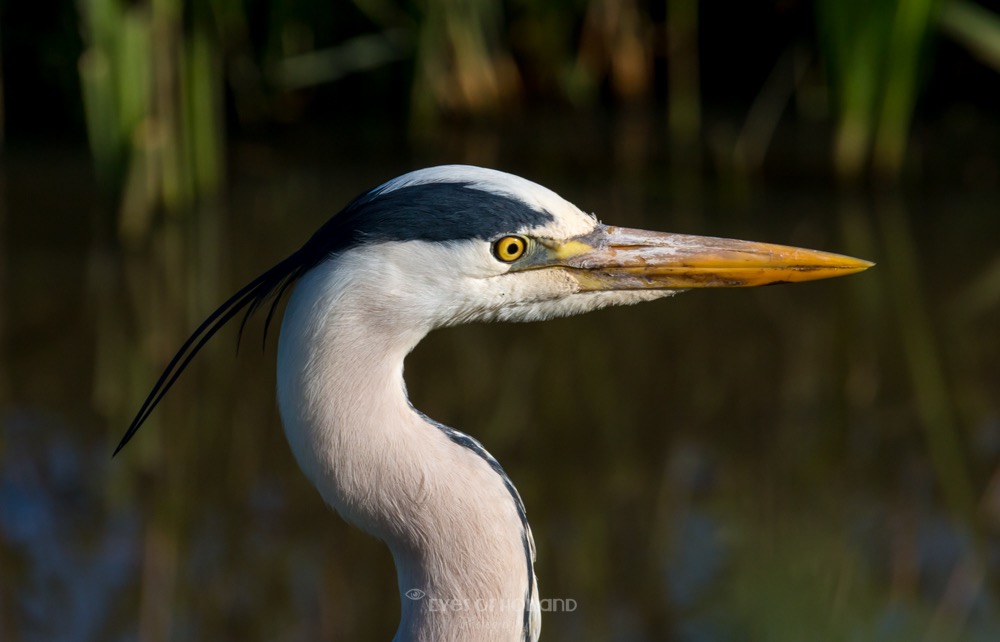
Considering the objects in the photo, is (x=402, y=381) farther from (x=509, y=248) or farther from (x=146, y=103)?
(x=146, y=103)

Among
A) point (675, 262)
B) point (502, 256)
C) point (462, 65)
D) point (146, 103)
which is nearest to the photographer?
point (502, 256)

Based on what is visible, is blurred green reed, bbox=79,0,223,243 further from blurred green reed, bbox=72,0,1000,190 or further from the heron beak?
the heron beak

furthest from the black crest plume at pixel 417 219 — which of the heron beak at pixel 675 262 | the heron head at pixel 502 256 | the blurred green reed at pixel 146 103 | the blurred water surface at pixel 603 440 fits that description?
the blurred green reed at pixel 146 103

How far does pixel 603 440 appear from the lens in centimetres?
425

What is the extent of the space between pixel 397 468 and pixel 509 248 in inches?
15.8

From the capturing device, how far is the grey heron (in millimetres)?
1949

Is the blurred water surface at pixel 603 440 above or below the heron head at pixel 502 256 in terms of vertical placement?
below

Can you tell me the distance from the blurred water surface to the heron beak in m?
1.31

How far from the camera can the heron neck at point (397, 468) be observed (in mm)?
1944

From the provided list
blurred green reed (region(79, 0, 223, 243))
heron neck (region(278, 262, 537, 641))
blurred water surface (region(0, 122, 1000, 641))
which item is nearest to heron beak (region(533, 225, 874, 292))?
heron neck (region(278, 262, 537, 641))

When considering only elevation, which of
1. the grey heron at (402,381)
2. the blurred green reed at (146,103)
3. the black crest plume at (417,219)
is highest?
the blurred green reed at (146,103)

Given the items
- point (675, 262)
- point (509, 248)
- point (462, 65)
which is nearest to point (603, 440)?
point (675, 262)

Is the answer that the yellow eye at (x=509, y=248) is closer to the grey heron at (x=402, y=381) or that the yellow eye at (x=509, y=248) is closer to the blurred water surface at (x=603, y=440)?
the grey heron at (x=402, y=381)

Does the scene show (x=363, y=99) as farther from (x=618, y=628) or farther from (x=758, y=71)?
(x=618, y=628)
